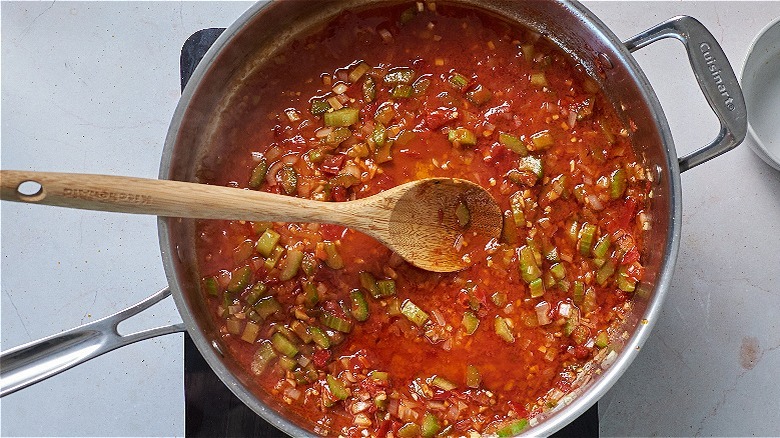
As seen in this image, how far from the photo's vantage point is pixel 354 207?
2285 mm

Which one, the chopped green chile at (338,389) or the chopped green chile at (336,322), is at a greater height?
the chopped green chile at (336,322)

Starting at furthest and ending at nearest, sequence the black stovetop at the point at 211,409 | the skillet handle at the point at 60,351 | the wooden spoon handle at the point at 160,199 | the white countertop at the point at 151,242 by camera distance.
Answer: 1. the white countertop at the point at 151,242
2. the black stovetop at the point at 211,409
3. the skillet handle at the point at 60,351
4. the wooden spoon handle at the point at 160,199

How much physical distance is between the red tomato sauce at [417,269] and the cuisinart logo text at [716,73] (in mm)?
389

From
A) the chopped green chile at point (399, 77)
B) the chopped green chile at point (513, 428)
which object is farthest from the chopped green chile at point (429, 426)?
the chopped green chile at point (399, 77)

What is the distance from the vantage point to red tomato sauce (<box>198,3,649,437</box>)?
8.06 ft

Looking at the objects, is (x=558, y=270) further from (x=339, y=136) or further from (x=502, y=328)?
(x=339, y=136)

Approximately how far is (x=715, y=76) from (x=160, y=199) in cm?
165

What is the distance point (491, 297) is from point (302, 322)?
629 millimetres

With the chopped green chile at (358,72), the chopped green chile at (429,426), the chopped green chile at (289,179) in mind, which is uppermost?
the chopped green chile at (358,72)

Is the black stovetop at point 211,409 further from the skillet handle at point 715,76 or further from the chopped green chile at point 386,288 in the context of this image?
the skillet handle at point 715,76

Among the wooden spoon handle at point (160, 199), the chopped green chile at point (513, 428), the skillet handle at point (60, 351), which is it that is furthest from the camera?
the chopped green chile at point (513, 428)

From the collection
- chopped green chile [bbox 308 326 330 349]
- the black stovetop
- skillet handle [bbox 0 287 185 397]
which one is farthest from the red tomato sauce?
skillet handle [bbox 0 287 185 397]

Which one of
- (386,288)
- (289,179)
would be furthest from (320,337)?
(289,179)

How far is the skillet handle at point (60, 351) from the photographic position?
2172 millimetres
